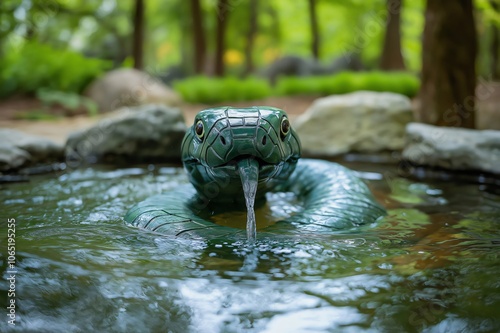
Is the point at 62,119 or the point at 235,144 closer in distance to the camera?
the point at 235,144

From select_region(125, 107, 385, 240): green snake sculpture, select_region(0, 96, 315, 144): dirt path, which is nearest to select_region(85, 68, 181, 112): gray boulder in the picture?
select_region(0, 96, 315, 144): dirt path

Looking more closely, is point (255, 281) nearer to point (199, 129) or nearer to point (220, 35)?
point (199, 129)

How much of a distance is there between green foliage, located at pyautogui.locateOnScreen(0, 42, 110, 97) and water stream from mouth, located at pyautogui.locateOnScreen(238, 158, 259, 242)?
9493mm

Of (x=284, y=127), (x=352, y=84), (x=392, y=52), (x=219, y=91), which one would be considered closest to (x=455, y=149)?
(x=284, y=127)

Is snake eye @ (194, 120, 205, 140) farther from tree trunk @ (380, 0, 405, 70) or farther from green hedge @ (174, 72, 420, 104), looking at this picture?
tree trunk @ (380, 0, 405, 70)

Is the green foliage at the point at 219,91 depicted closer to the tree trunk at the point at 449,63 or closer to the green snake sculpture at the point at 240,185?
the tree trunk at the point at 449,63

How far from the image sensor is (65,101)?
9.41 metres

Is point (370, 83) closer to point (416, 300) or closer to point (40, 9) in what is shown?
point (40, 9)

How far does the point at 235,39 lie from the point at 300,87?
13354mm

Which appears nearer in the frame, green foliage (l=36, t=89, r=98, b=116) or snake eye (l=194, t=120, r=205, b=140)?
snake eye (l=194, t=120, r=205, b=140)

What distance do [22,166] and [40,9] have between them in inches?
346

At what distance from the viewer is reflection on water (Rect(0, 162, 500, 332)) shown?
4.82 feet

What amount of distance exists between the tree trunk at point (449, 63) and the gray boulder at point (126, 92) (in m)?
5.98

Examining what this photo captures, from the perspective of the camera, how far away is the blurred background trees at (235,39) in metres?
6.00
